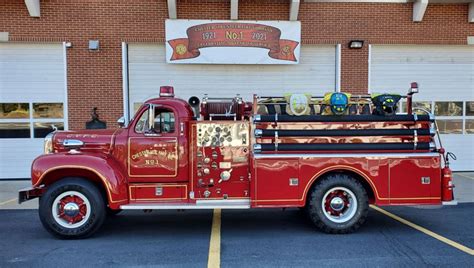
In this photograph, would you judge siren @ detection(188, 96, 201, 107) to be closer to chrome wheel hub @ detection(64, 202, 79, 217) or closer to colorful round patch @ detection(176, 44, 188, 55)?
chrome wheel hub @ detection(64, 202, 79, 217)

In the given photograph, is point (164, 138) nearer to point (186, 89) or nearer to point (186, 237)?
point (186, 237)

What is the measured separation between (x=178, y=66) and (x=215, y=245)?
765 centimetres

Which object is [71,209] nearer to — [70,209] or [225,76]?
[70,209]

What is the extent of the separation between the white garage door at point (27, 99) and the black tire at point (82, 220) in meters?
6.60

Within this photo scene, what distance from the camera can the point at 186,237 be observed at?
21.2 feet

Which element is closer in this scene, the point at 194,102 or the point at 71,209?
the point at 71,209

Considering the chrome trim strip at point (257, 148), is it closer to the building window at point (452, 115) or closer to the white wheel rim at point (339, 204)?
the white wheel rim at point (339, 204)

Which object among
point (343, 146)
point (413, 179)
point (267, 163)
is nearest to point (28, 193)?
point (267, 163)

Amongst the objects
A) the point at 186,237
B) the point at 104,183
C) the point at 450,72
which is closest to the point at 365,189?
the point at 186,237

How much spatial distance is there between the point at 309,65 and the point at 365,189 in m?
6.92

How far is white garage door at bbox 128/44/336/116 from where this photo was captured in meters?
12.5

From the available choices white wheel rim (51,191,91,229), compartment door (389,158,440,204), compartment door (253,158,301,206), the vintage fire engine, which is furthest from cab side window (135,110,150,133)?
compartment door (389,158,440,204)

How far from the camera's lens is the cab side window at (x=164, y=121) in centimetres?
664

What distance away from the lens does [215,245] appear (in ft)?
19.6
